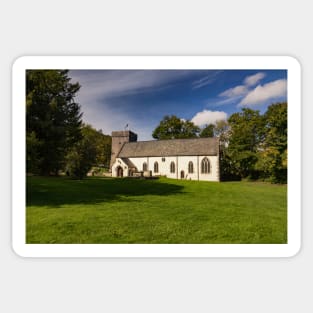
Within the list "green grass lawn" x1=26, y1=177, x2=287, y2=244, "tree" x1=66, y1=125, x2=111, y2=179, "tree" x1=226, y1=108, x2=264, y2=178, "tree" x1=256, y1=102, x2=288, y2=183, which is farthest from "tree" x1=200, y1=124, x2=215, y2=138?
"tree" x1=66, y1=125, x2=111, y2=179

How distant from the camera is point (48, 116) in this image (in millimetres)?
5738

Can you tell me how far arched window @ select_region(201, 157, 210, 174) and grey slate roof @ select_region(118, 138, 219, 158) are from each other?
2.34 feet

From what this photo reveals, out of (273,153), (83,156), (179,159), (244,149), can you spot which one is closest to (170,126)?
(273,153)

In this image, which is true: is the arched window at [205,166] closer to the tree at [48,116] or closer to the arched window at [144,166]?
the arched window at [144,166]

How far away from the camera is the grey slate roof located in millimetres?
16734

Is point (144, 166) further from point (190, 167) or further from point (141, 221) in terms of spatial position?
point (141, 221)

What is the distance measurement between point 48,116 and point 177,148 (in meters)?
12.4

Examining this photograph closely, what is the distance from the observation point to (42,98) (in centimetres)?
567

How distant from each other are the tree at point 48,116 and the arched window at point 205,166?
40.1 ft

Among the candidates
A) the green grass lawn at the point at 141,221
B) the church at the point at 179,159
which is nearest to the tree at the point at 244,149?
the church at the point at 179,159

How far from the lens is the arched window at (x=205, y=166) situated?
17197 mm

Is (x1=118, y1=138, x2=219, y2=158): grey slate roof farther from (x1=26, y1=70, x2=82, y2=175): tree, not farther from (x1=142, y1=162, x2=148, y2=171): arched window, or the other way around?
(x1=26, y1=70, x2=82, y2=175): tree
